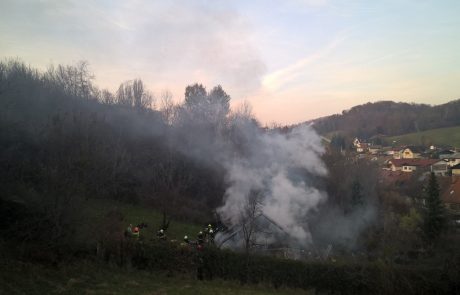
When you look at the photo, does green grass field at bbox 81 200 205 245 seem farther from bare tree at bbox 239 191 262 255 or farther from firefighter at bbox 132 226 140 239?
bare tree at bbox 239 191 262 255

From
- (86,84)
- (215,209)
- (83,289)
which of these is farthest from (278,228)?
(86,84)

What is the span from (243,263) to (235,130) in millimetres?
17537

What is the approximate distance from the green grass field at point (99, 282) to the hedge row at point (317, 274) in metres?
0.71

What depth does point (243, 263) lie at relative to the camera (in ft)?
60.2

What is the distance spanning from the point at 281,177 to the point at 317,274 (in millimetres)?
10112

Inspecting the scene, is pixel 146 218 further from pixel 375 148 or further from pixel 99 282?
pixel 375 148

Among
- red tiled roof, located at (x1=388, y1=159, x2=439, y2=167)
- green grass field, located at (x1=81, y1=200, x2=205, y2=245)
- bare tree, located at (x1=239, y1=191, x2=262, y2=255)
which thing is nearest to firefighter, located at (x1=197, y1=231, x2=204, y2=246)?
bare tree, located at (x1=239, y1=191, x2=262, y2=255)

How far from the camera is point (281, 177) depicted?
91.7ft

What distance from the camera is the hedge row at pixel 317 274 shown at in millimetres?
18188

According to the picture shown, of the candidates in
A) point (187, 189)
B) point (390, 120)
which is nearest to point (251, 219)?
point (187, 189)

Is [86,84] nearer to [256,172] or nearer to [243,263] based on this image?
[256,172]

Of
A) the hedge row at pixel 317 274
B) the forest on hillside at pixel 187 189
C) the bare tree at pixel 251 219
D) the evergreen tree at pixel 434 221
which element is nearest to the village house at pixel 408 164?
the forest on hillside at pixel 187 189

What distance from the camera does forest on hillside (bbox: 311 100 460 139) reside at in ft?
357

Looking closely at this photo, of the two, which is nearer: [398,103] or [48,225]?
[48,225]
